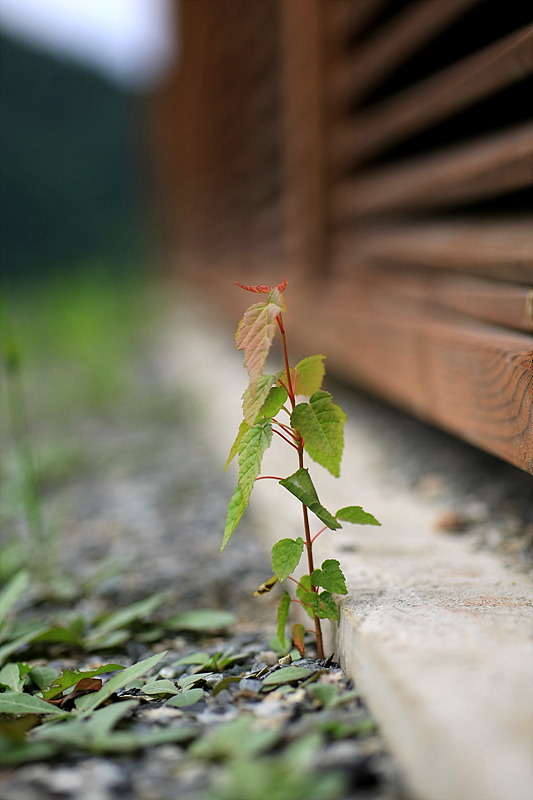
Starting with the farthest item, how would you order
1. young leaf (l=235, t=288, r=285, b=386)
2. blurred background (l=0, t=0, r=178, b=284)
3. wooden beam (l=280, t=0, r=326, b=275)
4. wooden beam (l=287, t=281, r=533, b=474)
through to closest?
blurred background (l=0, t=0, r=178, b=284), wooden beam (l=280, t=0, r=326, b=275), wooden beam (l=287, t=281, r=533, b=474), young leaf (l=235, t=288, r=285, b=386)

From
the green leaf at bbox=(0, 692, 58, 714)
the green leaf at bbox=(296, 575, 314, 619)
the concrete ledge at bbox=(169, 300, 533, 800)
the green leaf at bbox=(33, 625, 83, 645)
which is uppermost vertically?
the green leaf at bbox=(296, 575, 314, 619)

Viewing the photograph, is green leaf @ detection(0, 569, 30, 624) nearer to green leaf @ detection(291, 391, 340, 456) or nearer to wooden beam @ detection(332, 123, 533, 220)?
green leaf @ detection(291, 391, 340, 456)

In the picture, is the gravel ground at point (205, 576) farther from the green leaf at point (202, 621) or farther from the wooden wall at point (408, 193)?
the wooden wall at point (408, 193)

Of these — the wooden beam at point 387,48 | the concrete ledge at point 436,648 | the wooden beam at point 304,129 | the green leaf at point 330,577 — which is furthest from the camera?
the wooden beam at point 304,129

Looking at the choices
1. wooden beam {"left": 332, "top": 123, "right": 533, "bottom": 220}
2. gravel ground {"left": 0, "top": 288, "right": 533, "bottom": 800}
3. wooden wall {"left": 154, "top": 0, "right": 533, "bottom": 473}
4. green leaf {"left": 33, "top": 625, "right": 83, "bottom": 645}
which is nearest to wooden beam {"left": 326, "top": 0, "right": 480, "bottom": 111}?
wooden wall {"left": 154, "top": 0, "right": 533, "bottom": 473}

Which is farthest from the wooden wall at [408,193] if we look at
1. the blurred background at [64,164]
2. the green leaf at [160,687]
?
the blurred background at [64,164]

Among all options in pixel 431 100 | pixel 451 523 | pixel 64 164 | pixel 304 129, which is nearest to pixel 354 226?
pixel 304 129
